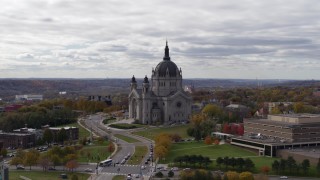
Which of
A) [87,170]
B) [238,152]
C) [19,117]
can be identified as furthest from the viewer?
[19,117]

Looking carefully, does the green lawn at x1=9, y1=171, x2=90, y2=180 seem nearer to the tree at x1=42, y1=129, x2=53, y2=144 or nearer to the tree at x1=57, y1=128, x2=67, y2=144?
the tree at x1=42, y1=129, x2=53, y2=144

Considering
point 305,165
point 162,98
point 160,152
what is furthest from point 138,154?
point 162,98

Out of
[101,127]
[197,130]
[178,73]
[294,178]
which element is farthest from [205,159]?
[178,73]

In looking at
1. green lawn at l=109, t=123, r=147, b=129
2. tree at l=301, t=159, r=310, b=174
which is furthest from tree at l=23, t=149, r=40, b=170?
green lawn at l=109, t=123, r=147, b=129

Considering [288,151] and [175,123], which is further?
[175,123]

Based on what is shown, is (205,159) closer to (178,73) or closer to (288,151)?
(288,151)

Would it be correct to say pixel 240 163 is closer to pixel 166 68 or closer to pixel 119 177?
pixel 119 177

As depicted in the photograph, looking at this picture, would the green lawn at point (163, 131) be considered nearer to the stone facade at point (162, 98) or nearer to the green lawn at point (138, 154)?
the stone facade at point (162, 98)
